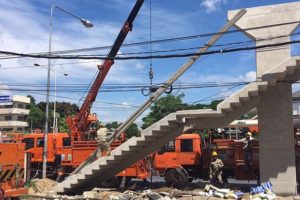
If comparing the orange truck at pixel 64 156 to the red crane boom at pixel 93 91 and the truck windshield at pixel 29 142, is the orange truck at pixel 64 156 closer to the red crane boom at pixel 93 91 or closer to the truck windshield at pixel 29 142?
the truck windshield at pixel 29 142

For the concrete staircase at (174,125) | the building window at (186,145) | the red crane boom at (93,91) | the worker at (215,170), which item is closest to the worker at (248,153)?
the worker at (215,170)

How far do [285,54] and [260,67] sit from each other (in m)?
1.09

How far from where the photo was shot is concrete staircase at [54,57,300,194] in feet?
56.7

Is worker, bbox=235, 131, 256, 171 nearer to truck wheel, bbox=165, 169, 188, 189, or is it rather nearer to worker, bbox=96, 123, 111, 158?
truck wheel, bbox=165, 169, 188, 189

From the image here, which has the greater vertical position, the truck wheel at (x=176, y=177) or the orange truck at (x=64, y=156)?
the orange truck at (x=64, y=156)

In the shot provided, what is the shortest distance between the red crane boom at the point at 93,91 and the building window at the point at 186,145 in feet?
19.3

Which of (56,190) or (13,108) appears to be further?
(13,108)

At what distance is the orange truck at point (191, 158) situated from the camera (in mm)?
21844

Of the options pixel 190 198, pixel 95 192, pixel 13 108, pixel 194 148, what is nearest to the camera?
pixel 190 198

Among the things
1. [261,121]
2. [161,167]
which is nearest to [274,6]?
[261,121]

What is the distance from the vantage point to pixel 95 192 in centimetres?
1950

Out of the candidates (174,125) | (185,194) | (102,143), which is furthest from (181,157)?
(185,194)

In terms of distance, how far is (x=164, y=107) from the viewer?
205ft

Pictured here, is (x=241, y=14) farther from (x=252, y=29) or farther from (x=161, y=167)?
(x=161, y=167)
